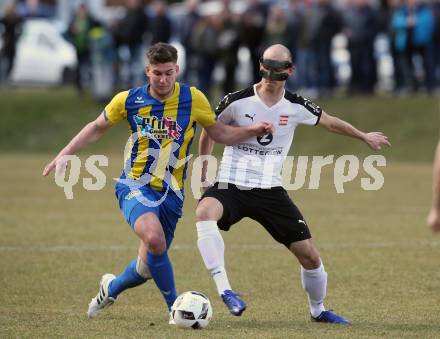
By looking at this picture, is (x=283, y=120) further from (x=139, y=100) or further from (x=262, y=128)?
(x=139, y=100)

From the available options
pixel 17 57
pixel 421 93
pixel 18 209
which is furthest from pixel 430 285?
pixel 17 57

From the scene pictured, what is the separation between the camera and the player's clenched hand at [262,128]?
293 inches

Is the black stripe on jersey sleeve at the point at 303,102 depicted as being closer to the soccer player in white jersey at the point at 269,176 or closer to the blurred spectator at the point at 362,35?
the soccer player in white jersey at the point at 269,176

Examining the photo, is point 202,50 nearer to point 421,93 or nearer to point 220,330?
point 421,93

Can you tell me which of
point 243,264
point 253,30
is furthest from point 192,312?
point 253,30

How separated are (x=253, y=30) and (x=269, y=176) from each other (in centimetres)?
1509

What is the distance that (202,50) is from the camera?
76.4ft

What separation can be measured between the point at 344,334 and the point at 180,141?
5.80 ft

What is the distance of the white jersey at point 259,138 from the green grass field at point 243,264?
1.03 metres

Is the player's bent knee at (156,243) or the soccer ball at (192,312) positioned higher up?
the player's bent knee at (156,243)

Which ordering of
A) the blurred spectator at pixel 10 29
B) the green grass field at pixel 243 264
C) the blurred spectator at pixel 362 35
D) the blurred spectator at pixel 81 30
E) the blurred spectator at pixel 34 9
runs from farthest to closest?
the blurred spectator at pixel 34 9, the blurred spectator at pixel 10 29, the blurred spectator at pixel 81 30, the blurred spectator at pixel 362 35, the green grass field at pixel 243 264

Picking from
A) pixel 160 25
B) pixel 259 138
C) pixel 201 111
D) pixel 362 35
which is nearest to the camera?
pixel 201 111

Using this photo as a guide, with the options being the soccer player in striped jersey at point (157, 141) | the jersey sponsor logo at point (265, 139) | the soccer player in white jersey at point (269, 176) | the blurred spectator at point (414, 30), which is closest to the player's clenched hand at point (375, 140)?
the soccer player in white jersey at point (269, 176)

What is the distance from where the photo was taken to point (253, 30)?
22.6 m
